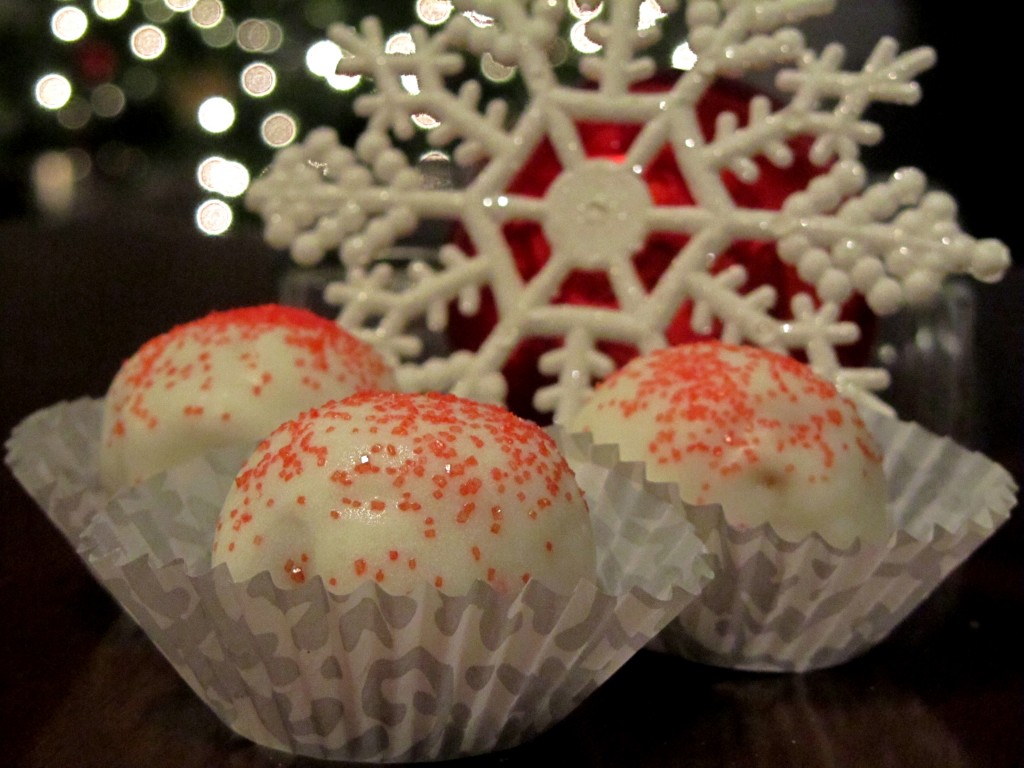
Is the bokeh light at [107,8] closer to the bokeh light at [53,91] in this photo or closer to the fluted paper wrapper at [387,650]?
the bokeh light at [53,91]

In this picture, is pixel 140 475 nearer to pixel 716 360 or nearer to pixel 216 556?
pixel 216 556

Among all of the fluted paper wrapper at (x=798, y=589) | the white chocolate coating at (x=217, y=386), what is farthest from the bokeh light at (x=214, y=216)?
the fluted paper wrapper at (x=798, y=589)

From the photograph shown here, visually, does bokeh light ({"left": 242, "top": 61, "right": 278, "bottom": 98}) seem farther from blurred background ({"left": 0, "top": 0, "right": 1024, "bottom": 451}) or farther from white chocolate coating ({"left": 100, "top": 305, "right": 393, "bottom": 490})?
white chocolate coating ({"left": 100, "top": 305, "right": 393, "bottom": 490})

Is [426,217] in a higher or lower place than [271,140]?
higher

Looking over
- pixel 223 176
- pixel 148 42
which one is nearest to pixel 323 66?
pixel 148 42

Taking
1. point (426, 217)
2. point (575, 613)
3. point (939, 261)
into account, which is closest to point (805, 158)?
point (939, 261)

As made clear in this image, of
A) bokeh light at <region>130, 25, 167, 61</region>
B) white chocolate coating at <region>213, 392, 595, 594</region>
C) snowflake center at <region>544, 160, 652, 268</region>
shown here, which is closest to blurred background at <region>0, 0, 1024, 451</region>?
bokeh light at <region>130, 25, 167, 61</region>
